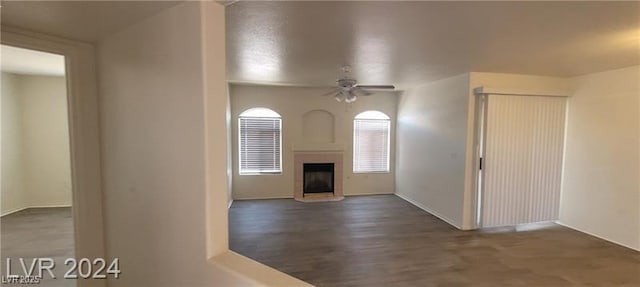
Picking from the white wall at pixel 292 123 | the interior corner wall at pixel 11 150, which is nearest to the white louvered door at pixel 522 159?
the white wall at pixel 292 123

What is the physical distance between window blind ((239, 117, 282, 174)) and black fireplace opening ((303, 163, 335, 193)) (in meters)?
0.69

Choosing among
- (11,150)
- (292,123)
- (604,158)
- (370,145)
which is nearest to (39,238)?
(11,150)

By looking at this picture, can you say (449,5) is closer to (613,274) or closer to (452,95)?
(452,95)

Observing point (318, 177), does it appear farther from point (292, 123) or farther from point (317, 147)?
point (292, 123)

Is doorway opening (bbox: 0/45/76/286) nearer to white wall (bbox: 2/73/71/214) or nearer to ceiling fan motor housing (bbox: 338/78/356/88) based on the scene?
white wall (bbox: 2/73/71/214)

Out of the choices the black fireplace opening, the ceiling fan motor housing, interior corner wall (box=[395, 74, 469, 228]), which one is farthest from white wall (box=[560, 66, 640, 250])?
the black fireplace opening

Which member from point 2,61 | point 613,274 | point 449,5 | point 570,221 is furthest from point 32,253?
point 570,221

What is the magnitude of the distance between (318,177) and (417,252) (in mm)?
3466

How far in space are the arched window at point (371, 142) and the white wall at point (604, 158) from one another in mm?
3416

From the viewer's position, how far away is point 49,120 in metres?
5.40

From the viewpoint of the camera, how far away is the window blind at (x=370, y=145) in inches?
269

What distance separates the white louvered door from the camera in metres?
4.31

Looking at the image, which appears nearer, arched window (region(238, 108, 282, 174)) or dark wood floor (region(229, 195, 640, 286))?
dark wood floor (region(229, 195, 640, 286))

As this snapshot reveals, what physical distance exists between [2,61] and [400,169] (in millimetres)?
7259
